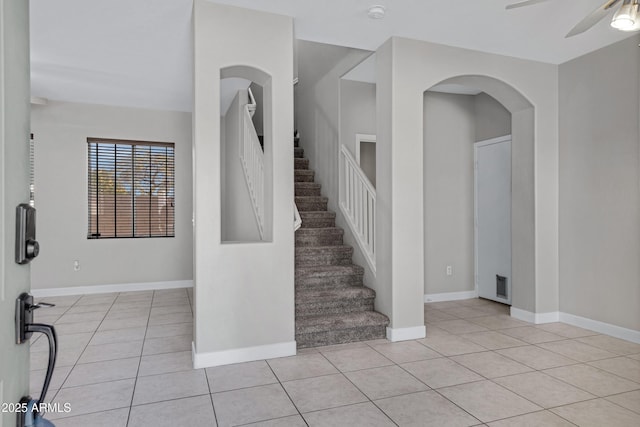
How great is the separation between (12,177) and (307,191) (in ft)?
15.9

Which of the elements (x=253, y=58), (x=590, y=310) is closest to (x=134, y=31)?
(x=253, y=58)

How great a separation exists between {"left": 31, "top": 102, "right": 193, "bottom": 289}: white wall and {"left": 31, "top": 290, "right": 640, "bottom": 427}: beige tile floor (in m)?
2.04

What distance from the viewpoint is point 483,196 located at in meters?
5.61

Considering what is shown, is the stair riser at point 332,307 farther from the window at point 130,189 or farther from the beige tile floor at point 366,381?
the window at point 130,189

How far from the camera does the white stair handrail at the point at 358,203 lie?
14.6 feet

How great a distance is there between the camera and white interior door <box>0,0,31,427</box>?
3.08 feet

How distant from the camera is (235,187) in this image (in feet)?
20.1

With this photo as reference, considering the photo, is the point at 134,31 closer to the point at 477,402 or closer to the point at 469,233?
the point at 477,402

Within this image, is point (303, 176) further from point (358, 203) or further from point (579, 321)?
point (579, 321)

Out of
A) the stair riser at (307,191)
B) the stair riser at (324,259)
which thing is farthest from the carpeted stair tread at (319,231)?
the stair riser at (307,191)

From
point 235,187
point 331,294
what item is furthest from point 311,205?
point 331,294

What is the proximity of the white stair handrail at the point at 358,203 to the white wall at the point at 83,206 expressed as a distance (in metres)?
3.03

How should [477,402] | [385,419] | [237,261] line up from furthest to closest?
[237,261] < [477,402] < [385,419]

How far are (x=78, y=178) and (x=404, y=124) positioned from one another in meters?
4.99
